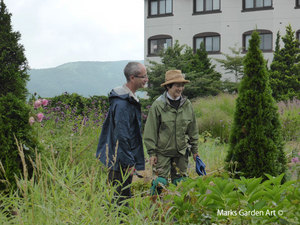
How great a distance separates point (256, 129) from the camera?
5.51m

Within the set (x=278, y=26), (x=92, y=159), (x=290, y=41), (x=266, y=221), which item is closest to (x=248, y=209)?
(x=266, y=221)

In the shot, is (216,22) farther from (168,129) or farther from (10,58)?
(168,129)

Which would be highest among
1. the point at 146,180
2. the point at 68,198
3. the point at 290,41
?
the point at 290,41

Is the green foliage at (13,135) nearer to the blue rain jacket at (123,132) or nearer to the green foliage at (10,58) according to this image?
the blue rain jacket at (123,132)

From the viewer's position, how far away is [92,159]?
260 inches

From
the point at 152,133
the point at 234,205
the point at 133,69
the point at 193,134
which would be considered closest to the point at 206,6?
the point at 193,134

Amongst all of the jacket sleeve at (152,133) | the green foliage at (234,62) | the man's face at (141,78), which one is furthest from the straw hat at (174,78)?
the green foliage at (234,62)

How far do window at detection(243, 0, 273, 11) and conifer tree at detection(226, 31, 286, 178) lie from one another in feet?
74.5

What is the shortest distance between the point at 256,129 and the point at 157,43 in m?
24.7

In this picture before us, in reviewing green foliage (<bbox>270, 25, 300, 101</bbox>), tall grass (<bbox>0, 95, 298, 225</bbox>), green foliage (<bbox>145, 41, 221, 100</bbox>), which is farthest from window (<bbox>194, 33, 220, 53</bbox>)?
tall grass (<bbox>0, 95, 298, 225</bbox>)

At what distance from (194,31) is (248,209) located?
26037 millimetres

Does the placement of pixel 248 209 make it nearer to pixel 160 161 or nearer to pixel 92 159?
pixel 160 161

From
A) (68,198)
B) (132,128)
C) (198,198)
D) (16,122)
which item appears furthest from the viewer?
(16,122)

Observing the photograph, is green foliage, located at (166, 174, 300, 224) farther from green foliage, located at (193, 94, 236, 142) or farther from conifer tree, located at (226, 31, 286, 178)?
green foliage, located at (193, 94, 236, 142)
